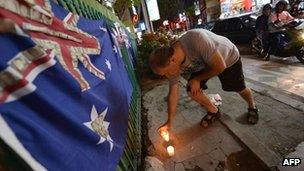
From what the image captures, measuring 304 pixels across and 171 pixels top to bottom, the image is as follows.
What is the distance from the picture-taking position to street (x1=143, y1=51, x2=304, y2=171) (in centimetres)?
375

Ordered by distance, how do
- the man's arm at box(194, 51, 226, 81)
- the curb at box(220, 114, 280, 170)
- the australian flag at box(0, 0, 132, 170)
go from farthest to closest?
the man's arm at box(194, 51, 226, 81)
the curb at box(220, 114, 280, 170)
the australian flag at box(0, 0, 132, 170)

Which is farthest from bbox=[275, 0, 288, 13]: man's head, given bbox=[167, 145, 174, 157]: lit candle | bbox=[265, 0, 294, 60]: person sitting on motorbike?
bbox=[167, 145, 174, 157]: lit candle

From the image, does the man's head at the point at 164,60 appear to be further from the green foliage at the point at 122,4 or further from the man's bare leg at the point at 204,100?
the green foliage at the point at 122,4

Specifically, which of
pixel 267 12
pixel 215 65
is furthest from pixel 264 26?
pixel 215 65

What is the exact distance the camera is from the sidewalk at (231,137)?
12.4ft

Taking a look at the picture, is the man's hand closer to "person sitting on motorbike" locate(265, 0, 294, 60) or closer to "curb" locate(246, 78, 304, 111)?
"curb" locate(246, 78, 304, 111)

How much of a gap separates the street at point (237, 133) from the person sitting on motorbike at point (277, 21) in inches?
110

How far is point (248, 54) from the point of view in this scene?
12.4 meters

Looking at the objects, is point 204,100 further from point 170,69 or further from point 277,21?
point 277,21

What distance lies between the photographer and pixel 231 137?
429 centimetres

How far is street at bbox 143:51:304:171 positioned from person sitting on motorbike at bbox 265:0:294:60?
2.79 meters

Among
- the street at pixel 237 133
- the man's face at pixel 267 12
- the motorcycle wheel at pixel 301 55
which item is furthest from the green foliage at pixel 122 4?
the street at pixel 237 133

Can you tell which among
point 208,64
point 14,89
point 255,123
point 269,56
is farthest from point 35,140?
point 269,56

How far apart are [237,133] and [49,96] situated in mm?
3274
